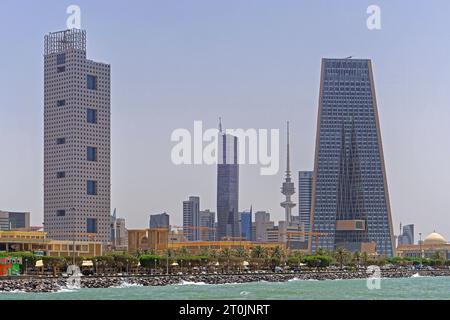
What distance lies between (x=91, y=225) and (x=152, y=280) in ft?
79.3

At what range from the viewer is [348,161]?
85.4 metres

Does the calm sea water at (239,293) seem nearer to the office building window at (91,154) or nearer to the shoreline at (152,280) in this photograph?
the shoreline at (152,280)

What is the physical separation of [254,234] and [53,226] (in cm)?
1364

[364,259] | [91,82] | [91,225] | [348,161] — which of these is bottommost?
[364,259]

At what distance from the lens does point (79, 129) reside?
4241 cm

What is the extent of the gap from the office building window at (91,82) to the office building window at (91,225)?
91.5 ft

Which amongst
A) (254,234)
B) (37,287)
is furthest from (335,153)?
(37,287)

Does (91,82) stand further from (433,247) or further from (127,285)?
(433,247)

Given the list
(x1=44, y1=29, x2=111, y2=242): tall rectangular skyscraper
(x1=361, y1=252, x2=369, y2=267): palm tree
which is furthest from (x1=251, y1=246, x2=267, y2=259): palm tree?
(x1=44, y1=29, x2=111, y2=242): tall rectangular skyscraper

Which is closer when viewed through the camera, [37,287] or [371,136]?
[37,287]

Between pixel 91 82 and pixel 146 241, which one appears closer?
pixel 91 82

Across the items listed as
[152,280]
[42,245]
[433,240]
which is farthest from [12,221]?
[433,240]

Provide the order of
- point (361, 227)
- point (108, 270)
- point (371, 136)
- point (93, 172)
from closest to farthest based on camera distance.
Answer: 1. point (93, 172)
2. point (108, 270)
3. point (371, 136)
4. point (361, 227)
